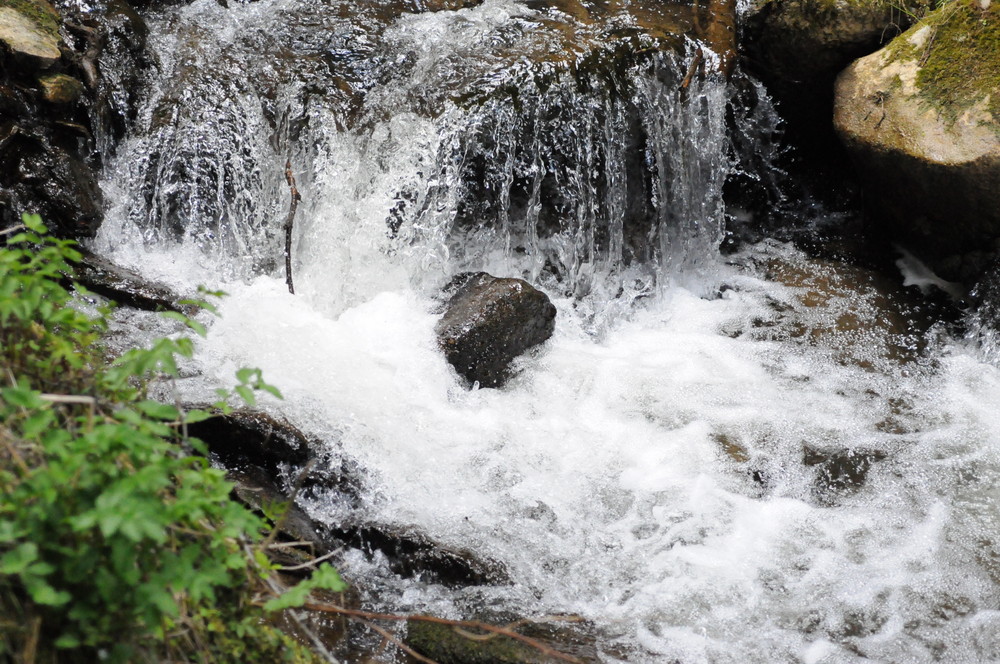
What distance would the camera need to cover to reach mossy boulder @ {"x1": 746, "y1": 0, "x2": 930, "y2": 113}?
5.24m

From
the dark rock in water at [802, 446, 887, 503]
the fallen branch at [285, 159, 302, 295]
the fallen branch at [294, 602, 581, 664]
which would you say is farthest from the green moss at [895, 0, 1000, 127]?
the fallen branch at [294, 602, 581, 664]

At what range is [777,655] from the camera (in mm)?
2850

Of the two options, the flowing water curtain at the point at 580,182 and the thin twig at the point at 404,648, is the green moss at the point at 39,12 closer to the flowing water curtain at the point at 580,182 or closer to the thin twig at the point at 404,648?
the flowing water curtain at the point at 580,182

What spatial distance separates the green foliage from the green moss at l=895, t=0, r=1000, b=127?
14.8 ft

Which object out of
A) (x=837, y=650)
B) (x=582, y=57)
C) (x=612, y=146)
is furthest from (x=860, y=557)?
(x=582, y=57)

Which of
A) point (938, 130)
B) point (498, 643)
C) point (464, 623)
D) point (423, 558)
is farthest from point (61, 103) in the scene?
point (938, 130)

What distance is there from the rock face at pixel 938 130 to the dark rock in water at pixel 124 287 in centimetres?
421

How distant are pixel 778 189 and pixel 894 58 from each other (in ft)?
4.23

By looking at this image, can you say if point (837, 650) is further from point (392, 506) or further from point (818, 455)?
point (392, 506)

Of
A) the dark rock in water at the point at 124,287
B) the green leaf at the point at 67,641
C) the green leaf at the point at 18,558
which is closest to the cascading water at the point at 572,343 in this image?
the dark rock in water at the point at 124,287

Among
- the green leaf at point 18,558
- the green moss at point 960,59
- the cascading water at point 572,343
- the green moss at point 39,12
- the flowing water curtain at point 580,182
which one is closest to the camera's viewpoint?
the green leaf at point 18,558

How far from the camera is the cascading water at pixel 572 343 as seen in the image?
3186 millimetres

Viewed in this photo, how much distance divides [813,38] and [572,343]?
2.62 meters

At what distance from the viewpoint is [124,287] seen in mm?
4363
